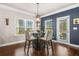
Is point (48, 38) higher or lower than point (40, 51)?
higher

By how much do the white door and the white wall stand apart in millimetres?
684

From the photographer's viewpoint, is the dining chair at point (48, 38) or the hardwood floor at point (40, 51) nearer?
the hardwood floor at point (40, 51)

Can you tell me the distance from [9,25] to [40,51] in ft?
2.87

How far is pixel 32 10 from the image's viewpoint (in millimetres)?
2330

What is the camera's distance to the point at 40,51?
2.34m

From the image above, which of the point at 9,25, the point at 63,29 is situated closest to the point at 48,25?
the point at 63,29

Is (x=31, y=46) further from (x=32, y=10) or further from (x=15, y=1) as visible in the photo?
(x=15, y=1)

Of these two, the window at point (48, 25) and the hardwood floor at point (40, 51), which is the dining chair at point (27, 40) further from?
the window at point (48, 25)

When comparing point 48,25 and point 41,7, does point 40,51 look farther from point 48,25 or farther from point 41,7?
point 41,7

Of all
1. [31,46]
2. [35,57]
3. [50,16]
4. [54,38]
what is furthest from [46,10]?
[35,57]

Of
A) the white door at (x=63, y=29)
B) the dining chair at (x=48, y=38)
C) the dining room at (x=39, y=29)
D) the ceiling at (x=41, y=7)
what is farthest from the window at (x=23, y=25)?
the white door at (x=63, y=29)

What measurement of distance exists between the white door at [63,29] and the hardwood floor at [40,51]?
0.51ft

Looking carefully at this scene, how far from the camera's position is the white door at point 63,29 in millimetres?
2330

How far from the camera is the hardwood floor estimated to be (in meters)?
2.25
